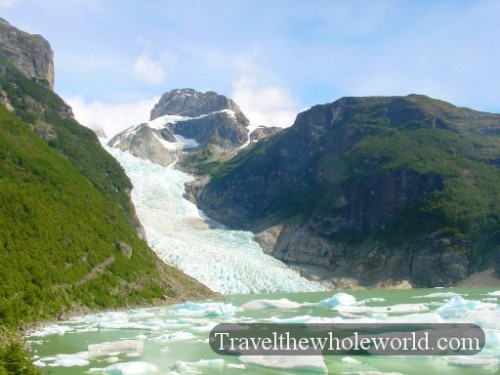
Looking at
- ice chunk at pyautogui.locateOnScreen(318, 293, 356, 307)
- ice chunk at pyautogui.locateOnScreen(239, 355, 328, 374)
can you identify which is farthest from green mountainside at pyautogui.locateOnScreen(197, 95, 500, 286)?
ice chunk at pyautogui.locateOnScreen(239, 355, 328, 374)

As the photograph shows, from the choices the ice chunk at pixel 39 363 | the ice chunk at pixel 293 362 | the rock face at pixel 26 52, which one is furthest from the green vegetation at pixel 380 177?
the ice chunk at pixel 39 363

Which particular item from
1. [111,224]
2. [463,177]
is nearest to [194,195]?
[463,177]

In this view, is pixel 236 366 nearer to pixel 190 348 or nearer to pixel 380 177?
pixel 190 348

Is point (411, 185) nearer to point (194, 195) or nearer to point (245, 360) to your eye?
point (194, 195)

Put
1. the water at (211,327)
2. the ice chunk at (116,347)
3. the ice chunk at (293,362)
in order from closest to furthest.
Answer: the ice chunk at (293,362), the water at (211,327), the ice chunk at (116,347)

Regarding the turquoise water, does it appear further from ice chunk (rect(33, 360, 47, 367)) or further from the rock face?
the rock face

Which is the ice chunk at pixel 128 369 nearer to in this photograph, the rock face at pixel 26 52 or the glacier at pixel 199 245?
the glacier at pixel 199 245
